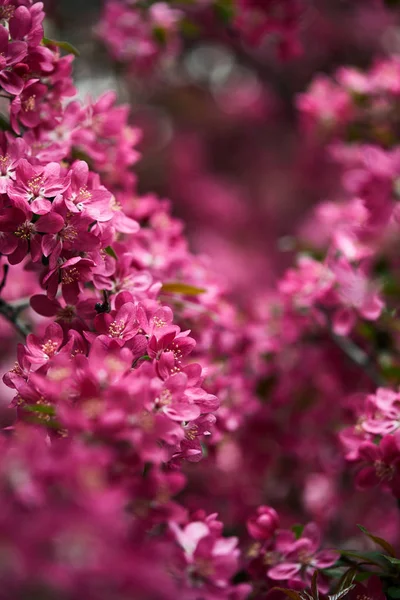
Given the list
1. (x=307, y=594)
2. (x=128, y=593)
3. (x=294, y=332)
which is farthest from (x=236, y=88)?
(x=128, y=593)

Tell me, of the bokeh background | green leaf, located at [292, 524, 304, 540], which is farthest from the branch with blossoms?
the bokeh background

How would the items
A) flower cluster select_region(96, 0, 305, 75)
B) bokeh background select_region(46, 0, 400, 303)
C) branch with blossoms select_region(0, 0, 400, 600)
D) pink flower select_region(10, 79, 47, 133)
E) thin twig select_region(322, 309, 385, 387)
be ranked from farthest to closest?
1. bokeh background select_region(46, 0, 400, 303)
2. flower cluster select_region(96, 0, 305, 75)
3. thin twig select_region(322, 309, 385, 387)
4. pink flower select_region(10, 79, 47, 133)
5. branch with blossoms select_region(0, 0, 400, 600)

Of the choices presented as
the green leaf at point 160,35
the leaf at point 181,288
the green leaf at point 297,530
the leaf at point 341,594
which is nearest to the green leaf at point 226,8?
the green leaf at point 160,35

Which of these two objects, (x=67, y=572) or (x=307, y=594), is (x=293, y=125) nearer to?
(x=307, y=594)

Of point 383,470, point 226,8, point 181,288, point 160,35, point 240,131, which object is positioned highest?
point 226,8

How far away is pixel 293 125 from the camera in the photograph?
3312 millimetres

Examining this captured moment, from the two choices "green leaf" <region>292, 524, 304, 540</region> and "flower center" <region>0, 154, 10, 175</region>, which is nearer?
"flower center" <region>0, 154, 10, 175</region>

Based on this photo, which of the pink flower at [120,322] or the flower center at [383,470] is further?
the flower center at [383,470]

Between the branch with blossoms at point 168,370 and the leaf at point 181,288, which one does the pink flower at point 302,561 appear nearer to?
the branch with blossoms at point 168,370

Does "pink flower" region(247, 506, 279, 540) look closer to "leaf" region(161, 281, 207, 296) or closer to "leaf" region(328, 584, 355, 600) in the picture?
"leaf" region(328, 584, 355, 600)

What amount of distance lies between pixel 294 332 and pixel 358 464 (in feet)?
1.59

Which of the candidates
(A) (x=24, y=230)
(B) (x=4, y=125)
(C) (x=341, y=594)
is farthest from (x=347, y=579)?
(B) (x=4, y=125)

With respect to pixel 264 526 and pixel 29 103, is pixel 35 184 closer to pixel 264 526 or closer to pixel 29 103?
pixel 29 103

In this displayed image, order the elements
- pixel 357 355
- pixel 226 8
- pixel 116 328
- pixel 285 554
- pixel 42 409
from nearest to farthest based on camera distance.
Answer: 1. pixel 42 409
2. pixel 116 328
3. pixel 285 554
4. pixel 357 355
5. pixel 226 8
